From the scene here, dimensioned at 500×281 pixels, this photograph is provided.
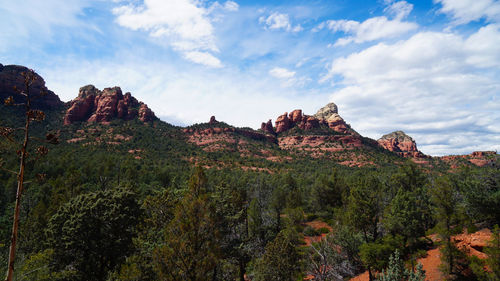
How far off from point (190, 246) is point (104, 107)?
126 meters

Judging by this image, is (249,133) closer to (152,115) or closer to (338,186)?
(152,115)

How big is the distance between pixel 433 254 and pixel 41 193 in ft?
187

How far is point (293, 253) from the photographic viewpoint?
57.8ft

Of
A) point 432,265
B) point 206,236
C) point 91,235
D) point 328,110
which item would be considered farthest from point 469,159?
point 91,235

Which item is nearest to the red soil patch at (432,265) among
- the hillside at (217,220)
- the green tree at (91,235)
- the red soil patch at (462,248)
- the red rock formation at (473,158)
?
the red soil patch at (462,248)

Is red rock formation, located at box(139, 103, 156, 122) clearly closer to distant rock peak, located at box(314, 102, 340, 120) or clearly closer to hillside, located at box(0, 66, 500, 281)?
hillside, located at box(0, 66, 500, 281)

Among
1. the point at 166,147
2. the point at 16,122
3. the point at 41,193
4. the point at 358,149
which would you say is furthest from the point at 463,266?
the point at 16,122

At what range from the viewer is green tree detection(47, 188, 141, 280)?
19.5m

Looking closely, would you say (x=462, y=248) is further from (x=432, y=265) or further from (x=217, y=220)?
(x=217, y=220)

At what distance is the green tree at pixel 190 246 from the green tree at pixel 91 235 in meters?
11.6

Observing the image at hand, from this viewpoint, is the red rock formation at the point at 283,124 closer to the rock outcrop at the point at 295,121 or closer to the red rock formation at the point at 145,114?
the rock outcrop at the point at 295,121

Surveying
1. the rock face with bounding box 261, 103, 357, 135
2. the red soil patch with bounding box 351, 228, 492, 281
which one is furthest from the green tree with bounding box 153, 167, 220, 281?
the rock face with bounding box 261, 103, 357, 135

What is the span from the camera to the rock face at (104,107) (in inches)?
4434

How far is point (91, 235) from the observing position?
2020 centimetres
